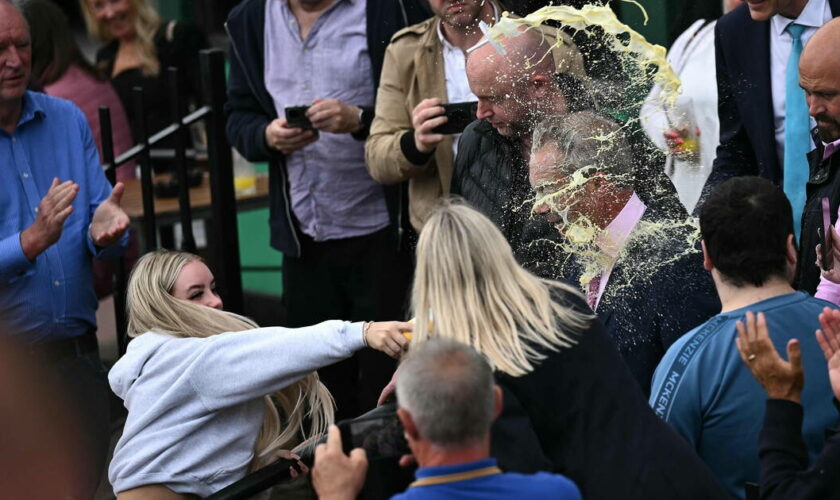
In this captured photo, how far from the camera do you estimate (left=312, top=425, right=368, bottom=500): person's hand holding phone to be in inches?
88.4

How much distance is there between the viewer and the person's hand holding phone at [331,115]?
443 cm

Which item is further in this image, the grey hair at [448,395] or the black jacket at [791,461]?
the black jacket at [791,461]

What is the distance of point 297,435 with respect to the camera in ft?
11.0

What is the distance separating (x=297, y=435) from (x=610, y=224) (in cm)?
106

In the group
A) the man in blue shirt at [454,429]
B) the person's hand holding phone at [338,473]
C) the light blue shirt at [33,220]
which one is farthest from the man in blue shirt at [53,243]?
the man in blue shirt at [454,429]

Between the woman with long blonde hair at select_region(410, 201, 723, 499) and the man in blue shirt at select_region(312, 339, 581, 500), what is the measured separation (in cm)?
27

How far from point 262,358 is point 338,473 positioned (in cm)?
70

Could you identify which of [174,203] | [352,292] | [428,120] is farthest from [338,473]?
[174,203]

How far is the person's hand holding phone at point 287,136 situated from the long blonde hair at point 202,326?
1277 millimetres

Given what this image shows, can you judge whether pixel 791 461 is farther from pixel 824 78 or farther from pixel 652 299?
pixel 824 78

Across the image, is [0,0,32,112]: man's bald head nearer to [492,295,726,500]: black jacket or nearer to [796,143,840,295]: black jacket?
[492,295,726,500]: black jacket

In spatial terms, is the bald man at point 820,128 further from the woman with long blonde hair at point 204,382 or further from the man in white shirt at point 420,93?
the woman with long blonde hair at point 204,382

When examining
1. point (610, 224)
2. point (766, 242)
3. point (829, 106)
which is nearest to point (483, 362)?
point (766, 242)

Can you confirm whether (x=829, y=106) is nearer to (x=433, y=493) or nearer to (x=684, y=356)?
(x=684, y=356)
